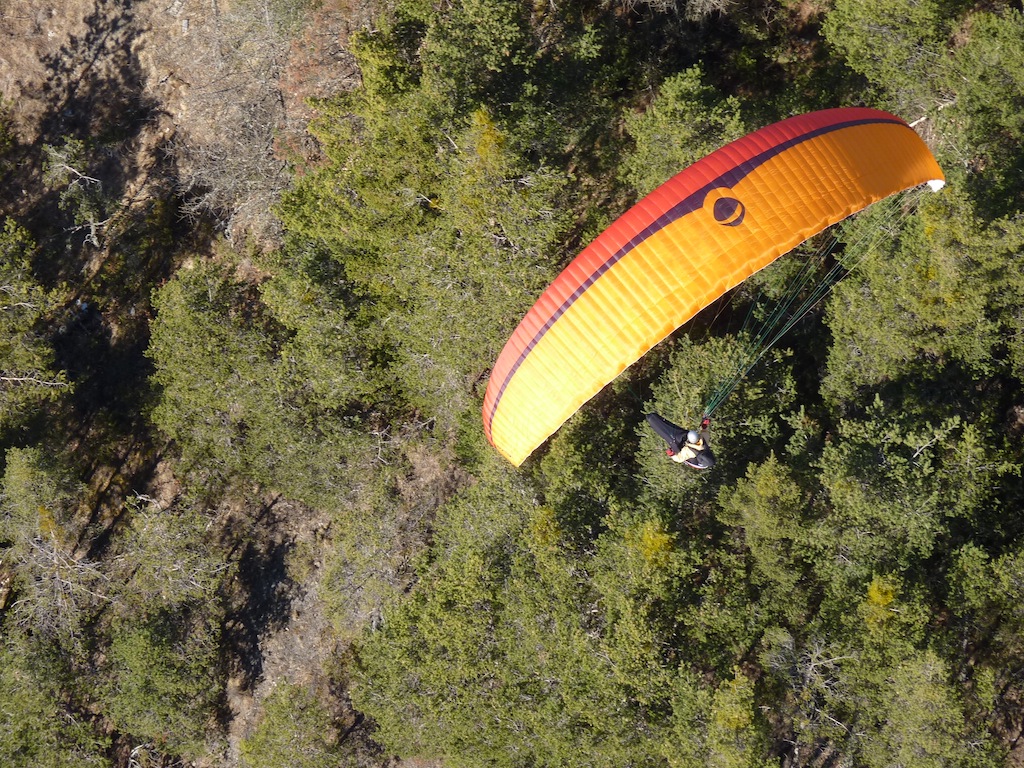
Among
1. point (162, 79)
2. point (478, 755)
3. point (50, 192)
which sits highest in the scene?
point (162, 79)

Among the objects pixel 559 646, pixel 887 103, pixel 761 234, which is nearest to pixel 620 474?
pixel 559 646

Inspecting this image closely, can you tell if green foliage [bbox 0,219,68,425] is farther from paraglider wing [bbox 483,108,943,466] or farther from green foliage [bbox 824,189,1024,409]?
green foliage [bbox 824,189,1024,409]

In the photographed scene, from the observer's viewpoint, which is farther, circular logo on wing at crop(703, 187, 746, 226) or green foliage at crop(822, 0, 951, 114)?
green foliage at crop(822, 0, 951, 114)

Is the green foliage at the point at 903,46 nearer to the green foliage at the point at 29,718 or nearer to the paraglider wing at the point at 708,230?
the paraglider wing at the point at 708,230

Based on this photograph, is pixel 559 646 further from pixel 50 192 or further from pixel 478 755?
pixel 50 192

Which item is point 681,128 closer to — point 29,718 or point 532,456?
point 532,456

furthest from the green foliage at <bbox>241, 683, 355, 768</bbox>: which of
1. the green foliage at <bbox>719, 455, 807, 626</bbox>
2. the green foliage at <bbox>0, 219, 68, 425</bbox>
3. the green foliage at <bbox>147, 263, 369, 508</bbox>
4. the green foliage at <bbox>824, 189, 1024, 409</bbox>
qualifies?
the green foliage at <bbox>824, 189, 1024, 409</bbox>
